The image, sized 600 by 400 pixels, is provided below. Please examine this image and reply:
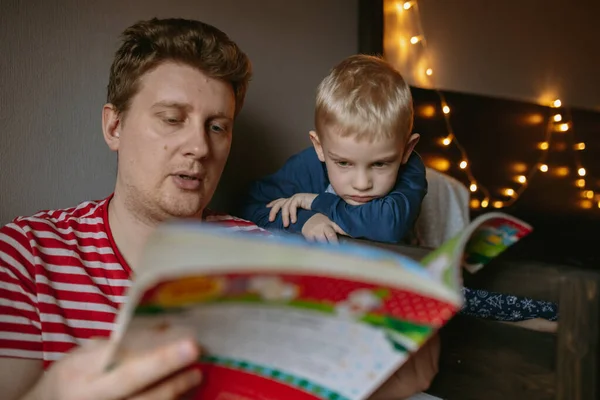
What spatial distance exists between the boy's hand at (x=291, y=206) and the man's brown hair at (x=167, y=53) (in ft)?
1.17

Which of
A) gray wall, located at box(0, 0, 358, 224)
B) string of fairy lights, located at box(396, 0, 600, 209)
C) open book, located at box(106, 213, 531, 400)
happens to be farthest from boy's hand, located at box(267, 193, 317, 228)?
string of fairy lights, located at box(396, 0, 600, 209)

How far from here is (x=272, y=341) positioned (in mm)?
490

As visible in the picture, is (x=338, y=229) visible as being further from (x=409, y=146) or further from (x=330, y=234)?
(x=409, y=146)

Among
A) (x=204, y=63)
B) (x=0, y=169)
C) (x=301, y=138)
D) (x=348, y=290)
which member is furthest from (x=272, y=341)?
(x=301, y=138)

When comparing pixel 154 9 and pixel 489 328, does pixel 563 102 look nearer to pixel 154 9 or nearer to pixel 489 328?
pixel 154 9

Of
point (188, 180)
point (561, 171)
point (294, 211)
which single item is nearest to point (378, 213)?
point (294, 211)

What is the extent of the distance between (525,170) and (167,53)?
2.19 metres

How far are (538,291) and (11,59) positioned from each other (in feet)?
3.71

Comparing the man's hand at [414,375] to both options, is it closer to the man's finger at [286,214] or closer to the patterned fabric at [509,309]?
the patterned fabric at [509,309]

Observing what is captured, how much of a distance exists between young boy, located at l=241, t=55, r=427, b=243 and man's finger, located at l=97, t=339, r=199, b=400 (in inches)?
28.1

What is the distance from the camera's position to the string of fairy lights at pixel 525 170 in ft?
7.22

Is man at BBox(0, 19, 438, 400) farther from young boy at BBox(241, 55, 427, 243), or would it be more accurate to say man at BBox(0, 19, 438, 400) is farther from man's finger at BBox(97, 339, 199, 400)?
man's finger at BBox(97, 339, 199, 400)

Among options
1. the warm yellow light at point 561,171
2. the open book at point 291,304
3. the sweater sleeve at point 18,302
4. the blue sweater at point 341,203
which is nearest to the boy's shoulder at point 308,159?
the blue sweater at point 341,203

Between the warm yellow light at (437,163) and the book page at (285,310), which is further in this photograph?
the warm yellow light at (437,163)
